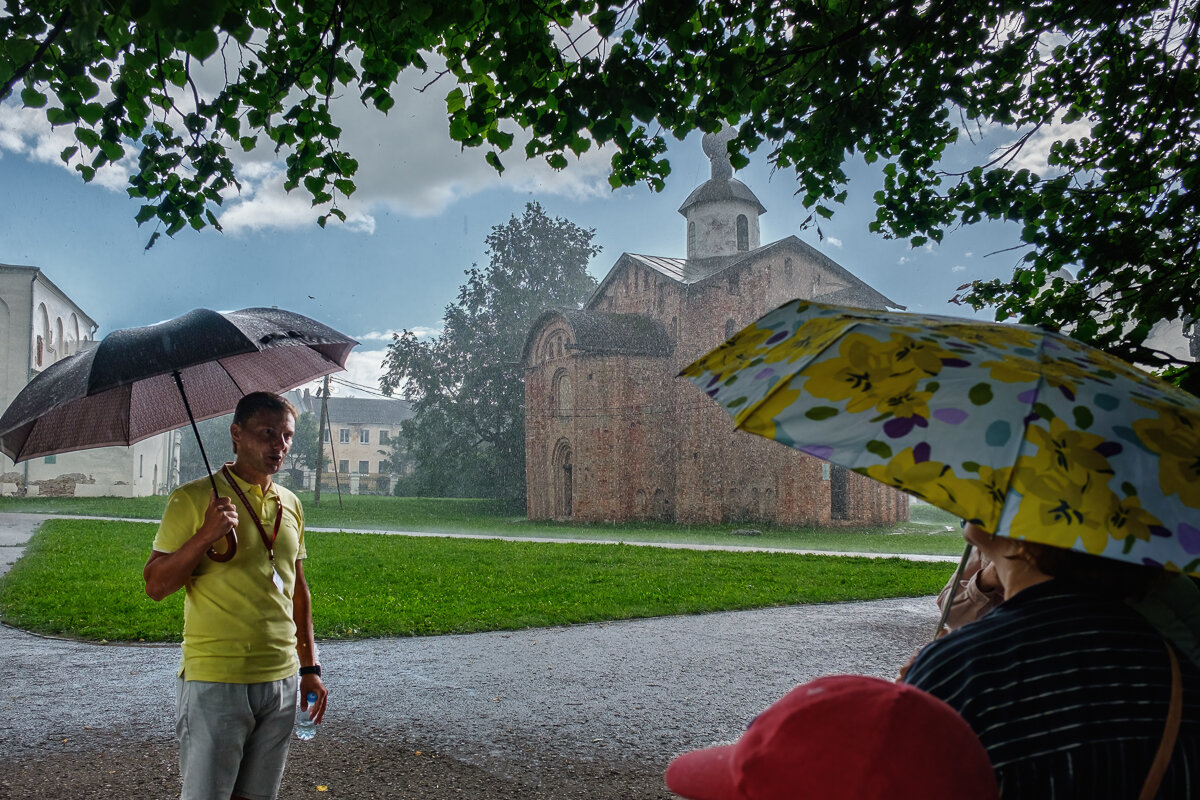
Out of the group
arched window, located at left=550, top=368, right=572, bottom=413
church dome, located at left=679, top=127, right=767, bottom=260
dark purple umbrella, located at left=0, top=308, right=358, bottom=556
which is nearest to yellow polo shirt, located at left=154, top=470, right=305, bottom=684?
dark purple umbrella, located at left=0, top=308, right=358, bottom=556

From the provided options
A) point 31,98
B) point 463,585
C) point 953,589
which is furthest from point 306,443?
point 953,589

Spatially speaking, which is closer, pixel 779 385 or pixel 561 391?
pixel 779 385

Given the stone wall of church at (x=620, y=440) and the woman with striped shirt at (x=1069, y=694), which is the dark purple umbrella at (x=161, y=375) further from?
the stone wall of church at (x=620, y=440)

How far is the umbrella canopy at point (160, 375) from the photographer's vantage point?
10.2ft

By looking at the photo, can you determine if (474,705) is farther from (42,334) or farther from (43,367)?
(42,334)

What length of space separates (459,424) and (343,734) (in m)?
40.7

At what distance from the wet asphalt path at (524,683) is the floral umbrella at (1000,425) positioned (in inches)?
153

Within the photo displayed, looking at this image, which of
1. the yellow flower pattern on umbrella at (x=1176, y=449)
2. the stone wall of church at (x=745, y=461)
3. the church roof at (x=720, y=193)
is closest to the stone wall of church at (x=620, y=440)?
the stone wall of church at (x=745, y=461)

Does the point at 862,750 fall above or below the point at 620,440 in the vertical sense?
below

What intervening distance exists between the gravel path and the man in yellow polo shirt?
183 cm

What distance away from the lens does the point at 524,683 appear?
6910 millimetres

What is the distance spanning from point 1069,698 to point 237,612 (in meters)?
2.50

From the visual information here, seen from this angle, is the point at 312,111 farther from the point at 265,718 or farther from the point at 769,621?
the point at 769,621

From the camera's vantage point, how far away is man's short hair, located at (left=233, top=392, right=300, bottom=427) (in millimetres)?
3080
